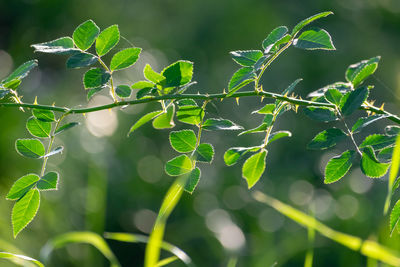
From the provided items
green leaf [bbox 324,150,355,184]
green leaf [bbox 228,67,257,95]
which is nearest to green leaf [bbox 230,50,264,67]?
green leaf [bbox 228,67,257,95]

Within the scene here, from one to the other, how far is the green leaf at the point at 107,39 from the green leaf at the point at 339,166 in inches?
8.4

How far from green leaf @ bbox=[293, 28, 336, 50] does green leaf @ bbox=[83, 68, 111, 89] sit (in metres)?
0.16

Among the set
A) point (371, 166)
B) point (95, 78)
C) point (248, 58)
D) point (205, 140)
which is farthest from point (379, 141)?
point (205, 140)

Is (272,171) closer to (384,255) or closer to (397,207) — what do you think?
(384,255)

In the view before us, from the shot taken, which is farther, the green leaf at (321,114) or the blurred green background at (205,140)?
the blurred green background at (205,140)

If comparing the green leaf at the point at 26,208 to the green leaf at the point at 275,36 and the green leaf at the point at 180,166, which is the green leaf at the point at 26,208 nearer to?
the green leaf at the point at 180,166

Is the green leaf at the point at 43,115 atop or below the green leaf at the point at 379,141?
atop

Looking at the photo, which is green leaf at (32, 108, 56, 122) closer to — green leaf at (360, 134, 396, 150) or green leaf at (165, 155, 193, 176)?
green leaf at (165, 155, 193, 176)

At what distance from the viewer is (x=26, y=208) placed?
458 millimetres

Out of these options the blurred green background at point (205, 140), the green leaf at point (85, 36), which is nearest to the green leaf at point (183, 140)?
the green leaf at point (85, 36)

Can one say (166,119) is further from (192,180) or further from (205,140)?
(205,140)

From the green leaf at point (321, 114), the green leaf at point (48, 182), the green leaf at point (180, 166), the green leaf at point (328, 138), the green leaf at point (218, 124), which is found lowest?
the green leaf at point (180, 166)

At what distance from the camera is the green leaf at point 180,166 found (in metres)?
0.48

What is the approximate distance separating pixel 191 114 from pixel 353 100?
137 mm
